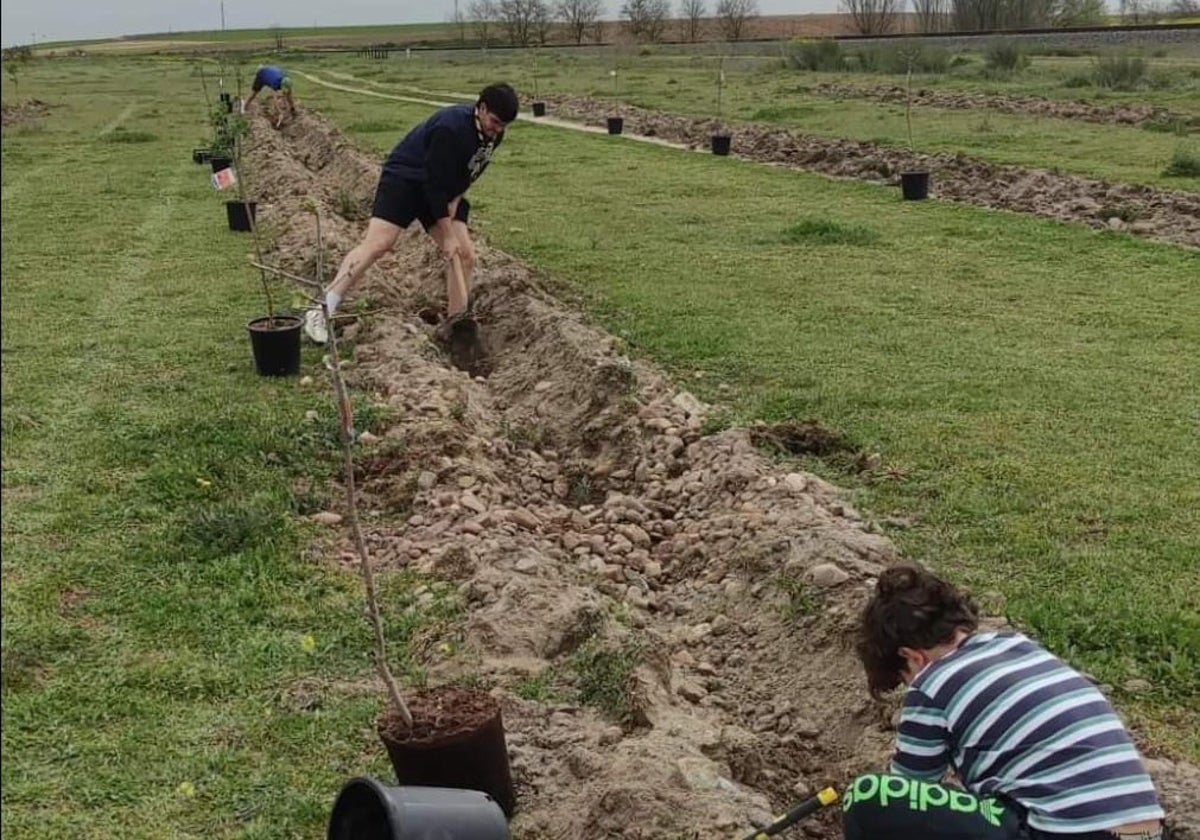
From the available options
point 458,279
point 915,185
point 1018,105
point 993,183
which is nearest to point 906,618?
point 458,279

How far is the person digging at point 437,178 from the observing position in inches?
286

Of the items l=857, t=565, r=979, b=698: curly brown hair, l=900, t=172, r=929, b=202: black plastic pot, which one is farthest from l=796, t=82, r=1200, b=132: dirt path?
l=857, t=565, r=979, b=698: curly brown hair

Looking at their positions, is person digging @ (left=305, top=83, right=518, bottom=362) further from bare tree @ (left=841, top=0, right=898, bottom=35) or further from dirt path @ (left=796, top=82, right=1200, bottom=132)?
bare tree @ (left=841, top=0, right=898, bottom=35)

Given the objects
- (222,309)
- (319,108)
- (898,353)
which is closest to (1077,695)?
(898,353)

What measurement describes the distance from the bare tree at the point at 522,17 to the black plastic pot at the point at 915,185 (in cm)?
7672

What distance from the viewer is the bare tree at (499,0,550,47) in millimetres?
87625

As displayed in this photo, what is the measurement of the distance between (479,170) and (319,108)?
2366 cm

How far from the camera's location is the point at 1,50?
1628mm

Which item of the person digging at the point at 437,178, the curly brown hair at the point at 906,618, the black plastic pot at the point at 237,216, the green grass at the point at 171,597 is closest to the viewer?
the curly brown hair at the point at 906,618

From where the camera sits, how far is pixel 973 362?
757cm

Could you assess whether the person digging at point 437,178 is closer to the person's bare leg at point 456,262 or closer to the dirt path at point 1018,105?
the person's bare leg at point 456,262

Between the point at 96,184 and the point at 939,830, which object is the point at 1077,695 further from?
the point at 96,184

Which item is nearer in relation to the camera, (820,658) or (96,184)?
(820,658)

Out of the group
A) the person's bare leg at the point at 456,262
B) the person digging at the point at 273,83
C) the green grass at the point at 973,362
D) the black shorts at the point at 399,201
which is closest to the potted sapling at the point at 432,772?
the green grass at the point at 973,362
